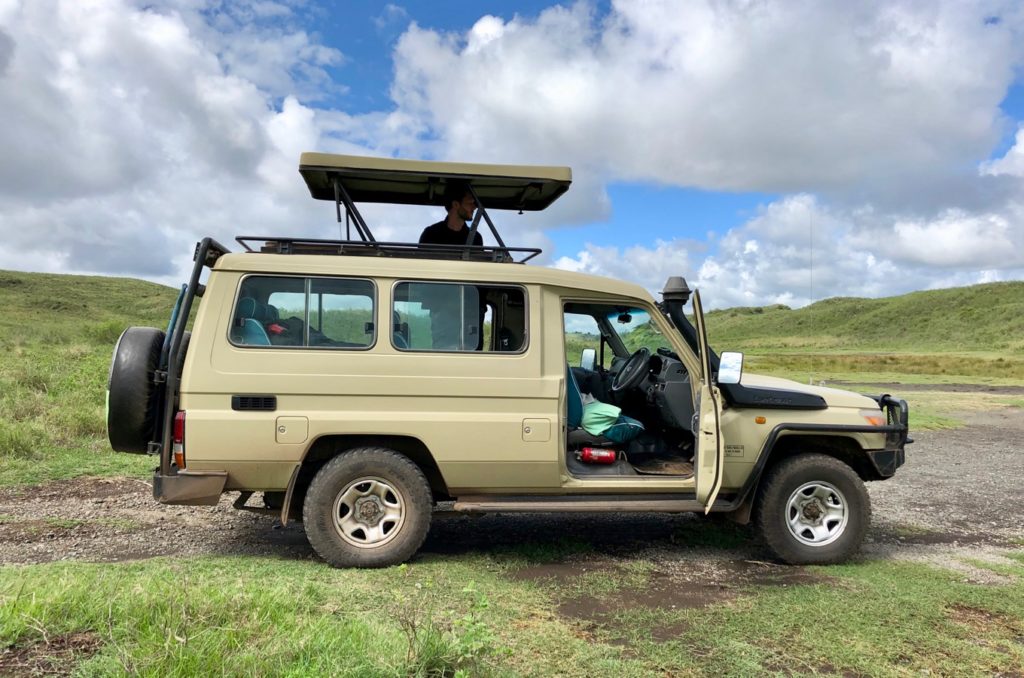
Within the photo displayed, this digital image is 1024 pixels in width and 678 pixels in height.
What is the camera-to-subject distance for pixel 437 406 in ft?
17.5

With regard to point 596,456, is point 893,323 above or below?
above

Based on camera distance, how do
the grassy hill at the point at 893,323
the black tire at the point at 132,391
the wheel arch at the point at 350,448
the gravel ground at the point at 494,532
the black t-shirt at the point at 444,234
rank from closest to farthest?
the black tire at the point at 132,391, the wheel arch at the point at 350,448, the gravel ground at the point at 494,532, the black t-shirt at the point at 444,234, the grassy hill at the point at 893,323

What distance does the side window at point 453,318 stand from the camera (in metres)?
5.38

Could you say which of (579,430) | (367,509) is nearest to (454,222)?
(579,430)

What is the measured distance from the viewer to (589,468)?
575 cm

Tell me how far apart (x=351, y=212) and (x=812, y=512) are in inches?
165

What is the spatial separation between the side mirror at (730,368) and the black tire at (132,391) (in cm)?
378

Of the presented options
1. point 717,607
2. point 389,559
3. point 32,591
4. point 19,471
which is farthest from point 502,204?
point 19,471

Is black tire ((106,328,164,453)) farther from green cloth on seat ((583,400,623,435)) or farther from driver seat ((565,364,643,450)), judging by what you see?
→ green cloth on seat ((583,400,623,435))

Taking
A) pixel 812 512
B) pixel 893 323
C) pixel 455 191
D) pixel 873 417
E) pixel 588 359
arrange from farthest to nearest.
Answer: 1. pixel 893 323
2. pixel 588 359
3. pixel 455 191
4. pixel 873 417
5. pixel 812 512

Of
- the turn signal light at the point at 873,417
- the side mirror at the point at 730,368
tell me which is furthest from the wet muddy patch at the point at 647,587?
the side mirror at the point at 730,368

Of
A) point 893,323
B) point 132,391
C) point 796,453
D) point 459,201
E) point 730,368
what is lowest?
point 796,453

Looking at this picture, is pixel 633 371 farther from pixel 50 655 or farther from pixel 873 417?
pixel 50 655

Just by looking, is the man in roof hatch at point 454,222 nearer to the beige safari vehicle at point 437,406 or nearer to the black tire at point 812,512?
the beige safari vehicle at point 437,406
